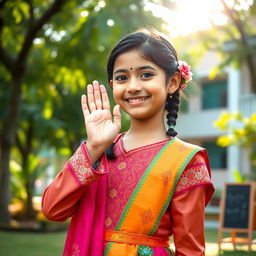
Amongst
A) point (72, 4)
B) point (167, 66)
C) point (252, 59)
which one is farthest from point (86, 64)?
point (167, 66)

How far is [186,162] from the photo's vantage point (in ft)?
6.40

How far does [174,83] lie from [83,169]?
56 cm

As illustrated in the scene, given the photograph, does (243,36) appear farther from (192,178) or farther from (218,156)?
(218,156)

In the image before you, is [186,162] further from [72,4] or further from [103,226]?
[72,4]

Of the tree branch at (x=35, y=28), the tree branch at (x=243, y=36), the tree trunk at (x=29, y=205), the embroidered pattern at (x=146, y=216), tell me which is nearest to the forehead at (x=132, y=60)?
the embroidered pattern at (x=146, y=216)

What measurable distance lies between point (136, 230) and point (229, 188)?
6.25 m

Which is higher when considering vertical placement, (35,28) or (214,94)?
(214,94)

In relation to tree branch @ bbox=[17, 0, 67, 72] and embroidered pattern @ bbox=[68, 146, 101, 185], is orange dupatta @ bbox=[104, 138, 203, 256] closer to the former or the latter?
embroidered pattern @ bbox=[68, 146, 101, 185]

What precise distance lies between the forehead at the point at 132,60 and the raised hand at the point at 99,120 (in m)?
0.13

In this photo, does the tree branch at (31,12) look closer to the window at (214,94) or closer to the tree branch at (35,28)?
the tree branch at (35,28)

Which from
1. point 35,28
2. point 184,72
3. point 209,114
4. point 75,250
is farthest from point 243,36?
point 209,114

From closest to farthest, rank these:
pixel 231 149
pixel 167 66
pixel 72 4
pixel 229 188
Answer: pixel 167 66 < pixel 229 188 < pixel 72 4 < pixel 231 149

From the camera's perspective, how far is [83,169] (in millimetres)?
1877

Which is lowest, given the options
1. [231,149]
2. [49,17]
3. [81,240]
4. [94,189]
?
[81,240]
